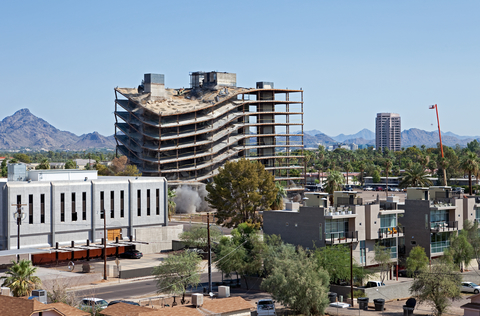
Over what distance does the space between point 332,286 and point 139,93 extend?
9429cm

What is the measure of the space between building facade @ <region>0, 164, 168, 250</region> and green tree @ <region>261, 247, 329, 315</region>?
26148 mm

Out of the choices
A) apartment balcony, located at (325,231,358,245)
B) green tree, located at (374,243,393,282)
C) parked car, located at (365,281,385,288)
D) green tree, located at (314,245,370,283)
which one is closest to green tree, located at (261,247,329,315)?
green tree, located at (314,245,370,283)

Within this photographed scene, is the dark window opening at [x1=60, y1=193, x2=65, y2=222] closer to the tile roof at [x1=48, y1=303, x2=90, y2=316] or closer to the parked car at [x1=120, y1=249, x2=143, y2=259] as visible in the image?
the parked car at [x1=120, y1=249, x2=143, y2=259]

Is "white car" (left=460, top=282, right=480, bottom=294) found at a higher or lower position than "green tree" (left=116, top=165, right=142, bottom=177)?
lower

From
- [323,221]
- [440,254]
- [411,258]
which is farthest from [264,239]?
[440,254]

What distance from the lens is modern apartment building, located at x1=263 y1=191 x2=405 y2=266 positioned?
67438 mm

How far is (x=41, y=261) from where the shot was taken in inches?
3019

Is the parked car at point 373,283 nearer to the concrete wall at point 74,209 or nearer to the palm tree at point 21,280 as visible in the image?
the palm tree at point 21,280

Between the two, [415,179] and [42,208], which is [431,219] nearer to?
[415,179]

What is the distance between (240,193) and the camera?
94.6 m

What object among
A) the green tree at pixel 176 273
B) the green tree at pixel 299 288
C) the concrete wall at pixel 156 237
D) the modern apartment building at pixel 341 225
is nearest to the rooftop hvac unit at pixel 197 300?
the green tree at pixel 299 288

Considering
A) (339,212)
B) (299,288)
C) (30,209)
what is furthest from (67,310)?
(30,209)

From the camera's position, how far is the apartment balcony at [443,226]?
7719 cm

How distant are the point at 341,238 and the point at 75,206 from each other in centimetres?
3540
